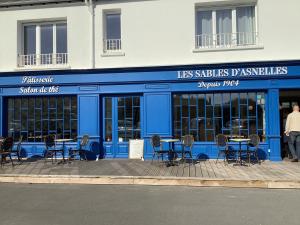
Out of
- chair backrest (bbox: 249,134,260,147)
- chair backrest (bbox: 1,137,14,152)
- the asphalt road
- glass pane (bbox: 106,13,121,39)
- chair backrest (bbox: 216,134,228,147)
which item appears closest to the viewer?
the asphalt road

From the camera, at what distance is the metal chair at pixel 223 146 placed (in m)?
11.2

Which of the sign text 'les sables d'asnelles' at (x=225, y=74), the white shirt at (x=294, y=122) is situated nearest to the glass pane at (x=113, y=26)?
the sign text 'les sables d'asnelles' at (x=225, y=74)

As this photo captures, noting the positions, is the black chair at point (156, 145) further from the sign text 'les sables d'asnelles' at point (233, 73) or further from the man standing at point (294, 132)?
the man standing at point (294, 132)

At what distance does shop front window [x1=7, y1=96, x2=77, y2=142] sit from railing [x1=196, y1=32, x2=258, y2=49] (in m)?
4.94

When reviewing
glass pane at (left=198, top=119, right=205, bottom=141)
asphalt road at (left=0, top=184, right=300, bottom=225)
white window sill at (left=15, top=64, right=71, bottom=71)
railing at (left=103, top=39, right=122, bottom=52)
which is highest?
railing at (left=103, top=39, right=122, bottom=52)

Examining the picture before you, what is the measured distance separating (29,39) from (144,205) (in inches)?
365

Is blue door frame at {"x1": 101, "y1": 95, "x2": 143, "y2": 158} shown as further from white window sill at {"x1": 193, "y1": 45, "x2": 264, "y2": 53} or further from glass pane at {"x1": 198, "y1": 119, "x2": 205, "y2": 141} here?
white window sill at {"x1": 193, "y1": 45, "x2": 264, "y2": 53}

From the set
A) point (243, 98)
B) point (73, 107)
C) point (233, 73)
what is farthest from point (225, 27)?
point (73, 107)

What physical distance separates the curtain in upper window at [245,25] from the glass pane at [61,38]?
619cm

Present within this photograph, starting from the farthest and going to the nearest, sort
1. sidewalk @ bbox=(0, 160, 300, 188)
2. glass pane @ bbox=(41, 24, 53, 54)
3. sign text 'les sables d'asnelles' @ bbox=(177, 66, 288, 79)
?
glass pane @ bbox=(41, 24, 53, 54) → sign text 'les sables d'asnelles' @ bbox=(177, 66, 288, 79) → sidewalk @ bbox=(0, 160, 300, 188)

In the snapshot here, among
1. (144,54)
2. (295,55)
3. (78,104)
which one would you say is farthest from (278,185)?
(78,104)

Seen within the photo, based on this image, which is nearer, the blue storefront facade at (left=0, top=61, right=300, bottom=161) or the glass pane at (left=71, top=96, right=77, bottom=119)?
the blue storefront facade at (left=0, top=61, right=300, bottom=161)

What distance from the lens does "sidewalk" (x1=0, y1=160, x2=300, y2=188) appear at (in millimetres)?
8727

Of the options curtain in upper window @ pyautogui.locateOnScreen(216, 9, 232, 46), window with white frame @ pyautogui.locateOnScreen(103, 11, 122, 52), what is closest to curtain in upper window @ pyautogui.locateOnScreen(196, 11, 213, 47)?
curtain in upper window @ pyautogui.locateOnScreen(216, 9, 232, 46)
